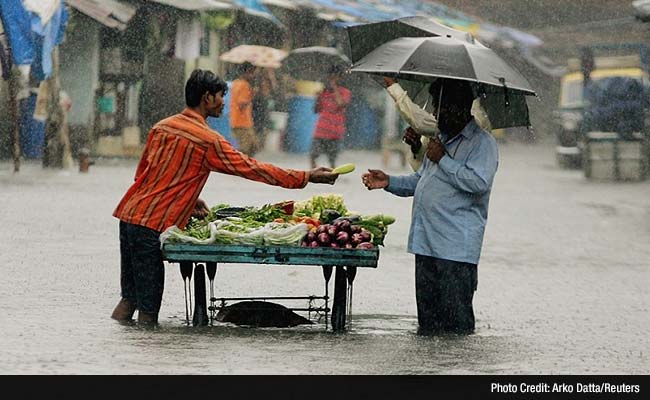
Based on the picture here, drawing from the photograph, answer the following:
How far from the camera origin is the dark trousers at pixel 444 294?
8672mm

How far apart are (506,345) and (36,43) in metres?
16.0

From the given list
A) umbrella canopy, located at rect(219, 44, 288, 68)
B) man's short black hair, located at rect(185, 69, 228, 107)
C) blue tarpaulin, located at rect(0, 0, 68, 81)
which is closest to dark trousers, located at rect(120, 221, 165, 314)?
man's short black hair, located at rect(185, 69, 228, 107)

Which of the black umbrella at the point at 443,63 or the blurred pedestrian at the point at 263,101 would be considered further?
the blurred pedestrian at the point at 263,101

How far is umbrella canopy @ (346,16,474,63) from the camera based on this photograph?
928 cm

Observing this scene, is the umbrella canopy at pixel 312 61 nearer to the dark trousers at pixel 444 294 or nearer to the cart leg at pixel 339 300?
the cart leg at pixel 339 300

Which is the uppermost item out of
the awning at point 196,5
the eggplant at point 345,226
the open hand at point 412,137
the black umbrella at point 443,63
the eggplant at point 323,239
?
the awning at point 196,5

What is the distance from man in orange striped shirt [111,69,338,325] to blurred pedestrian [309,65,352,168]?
15.7 m

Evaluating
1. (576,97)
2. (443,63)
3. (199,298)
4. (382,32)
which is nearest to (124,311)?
(199,298)

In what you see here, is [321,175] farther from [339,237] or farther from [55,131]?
[55,131]

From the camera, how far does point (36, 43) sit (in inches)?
927

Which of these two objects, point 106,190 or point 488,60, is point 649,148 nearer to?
point 106,190

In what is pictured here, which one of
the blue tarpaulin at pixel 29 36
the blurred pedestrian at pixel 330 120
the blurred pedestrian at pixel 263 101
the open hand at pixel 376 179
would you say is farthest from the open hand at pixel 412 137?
the blurred pedestrian at pixel 263 101

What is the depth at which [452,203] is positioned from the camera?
866 cm

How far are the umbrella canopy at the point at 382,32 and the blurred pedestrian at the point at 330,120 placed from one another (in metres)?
15.0
